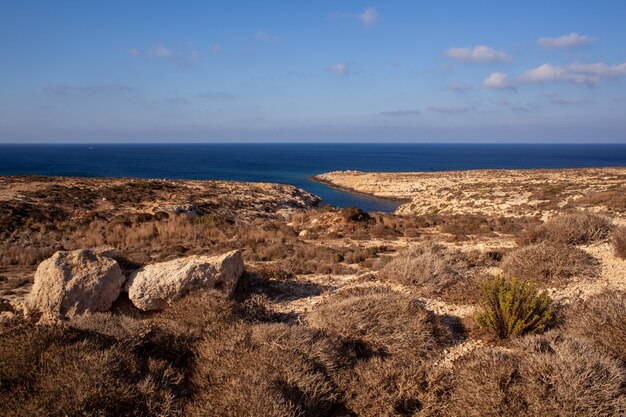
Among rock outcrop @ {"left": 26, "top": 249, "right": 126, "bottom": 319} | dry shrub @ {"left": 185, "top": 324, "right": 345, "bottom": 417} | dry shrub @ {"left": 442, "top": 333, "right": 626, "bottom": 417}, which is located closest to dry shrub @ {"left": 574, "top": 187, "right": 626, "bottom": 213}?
dry shrub @ {"left": 442, "top": 333, "right": 626, "bottom": 417}

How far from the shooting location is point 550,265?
9.95 metres

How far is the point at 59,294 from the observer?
8.06 meters

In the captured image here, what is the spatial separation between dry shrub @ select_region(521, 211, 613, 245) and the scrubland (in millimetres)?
50

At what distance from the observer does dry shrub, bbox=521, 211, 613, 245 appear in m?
13.0

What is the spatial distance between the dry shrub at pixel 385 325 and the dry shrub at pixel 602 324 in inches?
80.6

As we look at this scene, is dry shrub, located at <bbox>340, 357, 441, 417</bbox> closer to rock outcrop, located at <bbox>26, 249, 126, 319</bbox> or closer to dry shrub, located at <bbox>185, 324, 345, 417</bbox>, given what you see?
dry shrub, located at <bbox>185, 324, 345, 417</bbox>

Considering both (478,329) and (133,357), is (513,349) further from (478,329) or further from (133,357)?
(133,357)

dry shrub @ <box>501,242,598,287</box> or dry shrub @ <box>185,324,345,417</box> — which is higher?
dry shrub @ <box>501,242,598,287</box>

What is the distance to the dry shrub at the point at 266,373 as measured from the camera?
466 centimetres

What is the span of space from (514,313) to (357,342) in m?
2.85

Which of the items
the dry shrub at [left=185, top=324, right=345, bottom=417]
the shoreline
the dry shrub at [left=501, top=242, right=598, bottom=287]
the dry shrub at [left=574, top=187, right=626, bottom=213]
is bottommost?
the shoreline

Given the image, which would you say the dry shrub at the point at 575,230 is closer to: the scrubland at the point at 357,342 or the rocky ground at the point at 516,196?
the scrubland at the point at 357,342

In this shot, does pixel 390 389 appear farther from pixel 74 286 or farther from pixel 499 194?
pixel 499 194

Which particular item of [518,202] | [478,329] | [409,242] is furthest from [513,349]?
[518,202]
